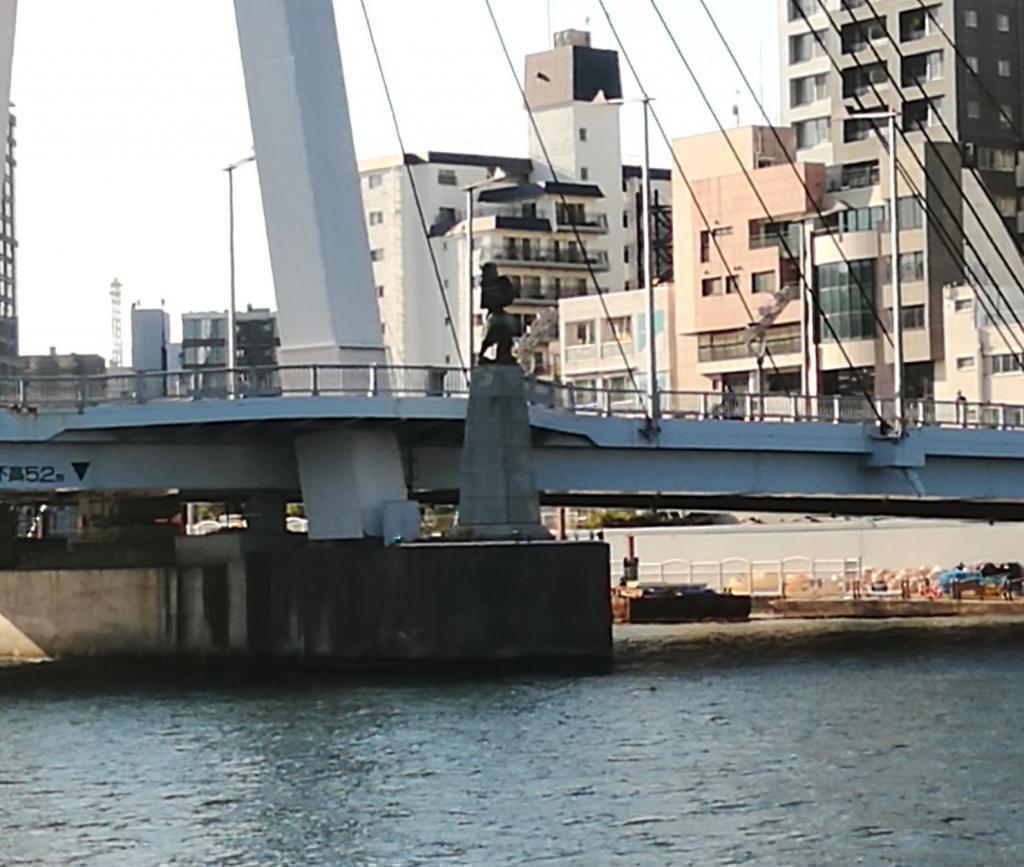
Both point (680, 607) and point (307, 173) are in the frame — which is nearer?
point (307, 173)

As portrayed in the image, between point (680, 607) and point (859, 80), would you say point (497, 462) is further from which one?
point (859, 80)

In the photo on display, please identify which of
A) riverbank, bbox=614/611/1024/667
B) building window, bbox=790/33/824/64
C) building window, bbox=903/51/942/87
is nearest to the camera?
riverbank, bbox=614/611/1024/667

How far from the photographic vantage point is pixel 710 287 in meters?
112

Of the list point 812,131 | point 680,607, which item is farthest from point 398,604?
point 812,131

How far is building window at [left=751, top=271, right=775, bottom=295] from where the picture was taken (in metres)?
108

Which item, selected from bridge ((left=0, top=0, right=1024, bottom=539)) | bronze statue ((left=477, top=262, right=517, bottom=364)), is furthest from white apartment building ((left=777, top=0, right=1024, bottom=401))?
bronze statue ((left=477, top=262, right=517, bottom=364))

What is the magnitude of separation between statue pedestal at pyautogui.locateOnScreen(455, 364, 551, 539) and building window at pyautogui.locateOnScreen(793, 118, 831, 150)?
2455 inches

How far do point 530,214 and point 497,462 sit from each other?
82382 millimetres

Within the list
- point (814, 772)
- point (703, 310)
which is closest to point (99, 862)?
point (814, 772)

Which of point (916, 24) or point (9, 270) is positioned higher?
point (916, 24)

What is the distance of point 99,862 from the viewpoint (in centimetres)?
3253

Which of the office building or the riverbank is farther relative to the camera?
the office building

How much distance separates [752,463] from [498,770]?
22854mm

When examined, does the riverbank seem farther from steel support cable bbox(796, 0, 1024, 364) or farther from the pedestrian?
steel support cable bbox(796, 0, 1024, 364)
